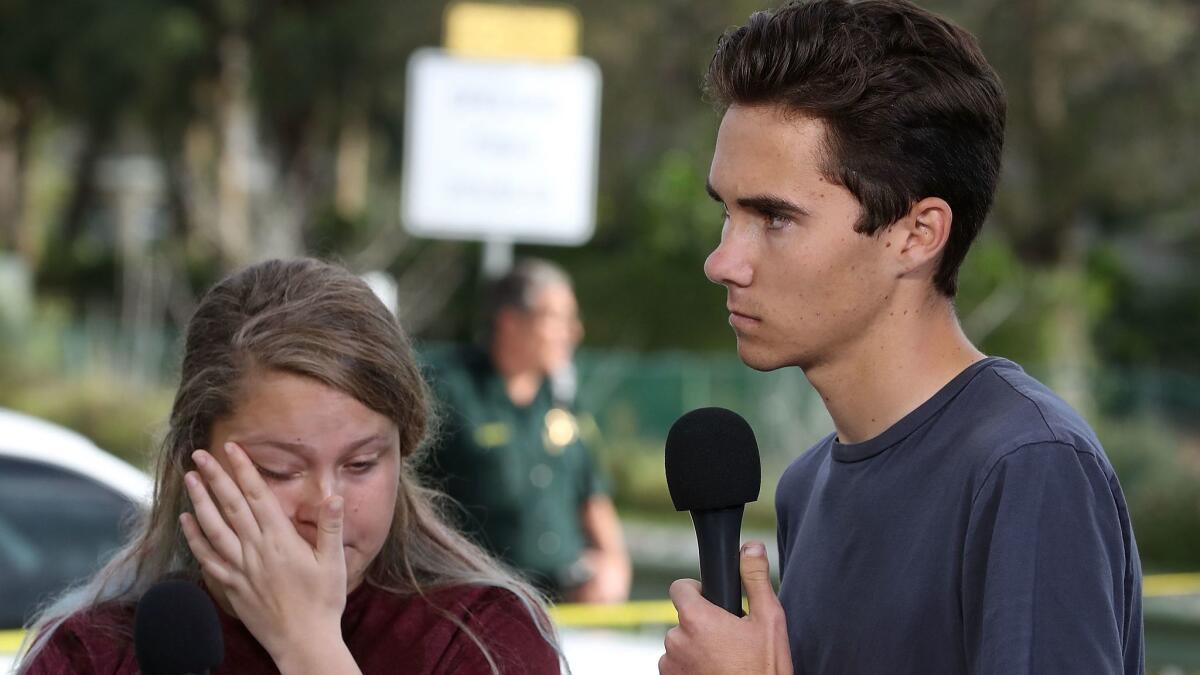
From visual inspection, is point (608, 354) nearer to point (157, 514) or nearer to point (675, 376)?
point (675, 376)

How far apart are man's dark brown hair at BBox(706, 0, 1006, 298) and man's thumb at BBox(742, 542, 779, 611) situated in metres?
0.42

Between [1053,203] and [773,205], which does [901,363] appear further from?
[1053,203]

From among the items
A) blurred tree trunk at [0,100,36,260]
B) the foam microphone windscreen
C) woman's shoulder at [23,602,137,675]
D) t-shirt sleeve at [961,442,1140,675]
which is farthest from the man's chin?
blurred tree trunk at [0,100,36,260]

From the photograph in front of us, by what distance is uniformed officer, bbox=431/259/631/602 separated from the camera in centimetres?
602

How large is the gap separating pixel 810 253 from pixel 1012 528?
0.45 meters

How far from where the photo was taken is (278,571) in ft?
7.38

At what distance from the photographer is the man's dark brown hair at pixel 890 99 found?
2.16 metres

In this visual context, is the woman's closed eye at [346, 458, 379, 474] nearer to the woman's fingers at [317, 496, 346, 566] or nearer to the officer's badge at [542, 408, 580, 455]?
the woman's fingers at [317, 496, 346, 566]

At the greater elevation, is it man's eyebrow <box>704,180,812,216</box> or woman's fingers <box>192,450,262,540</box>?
man's eyebrow <box>704,180,812,216</box>

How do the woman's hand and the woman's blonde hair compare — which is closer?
the woman's hand

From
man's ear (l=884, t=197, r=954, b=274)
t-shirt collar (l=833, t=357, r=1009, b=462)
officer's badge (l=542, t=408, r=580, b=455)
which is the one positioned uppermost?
man's ear (l=884, t=197, r=954, b=274)

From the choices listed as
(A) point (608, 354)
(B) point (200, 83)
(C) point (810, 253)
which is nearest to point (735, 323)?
(C) point (810, 253)

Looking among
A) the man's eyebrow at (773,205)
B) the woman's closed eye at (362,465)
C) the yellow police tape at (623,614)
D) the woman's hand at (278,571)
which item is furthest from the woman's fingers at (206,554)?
the yellow police tape at (623,614)

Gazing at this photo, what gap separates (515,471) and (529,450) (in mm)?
124
